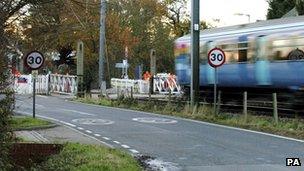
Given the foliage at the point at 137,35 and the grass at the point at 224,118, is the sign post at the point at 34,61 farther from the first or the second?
the foliage at the point at 137,35

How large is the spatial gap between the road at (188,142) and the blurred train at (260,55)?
4.12 m

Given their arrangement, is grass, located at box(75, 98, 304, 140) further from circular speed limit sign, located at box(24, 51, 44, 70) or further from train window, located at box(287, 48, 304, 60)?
circular speed limit sign, located at box(24, 51, 44, 70)

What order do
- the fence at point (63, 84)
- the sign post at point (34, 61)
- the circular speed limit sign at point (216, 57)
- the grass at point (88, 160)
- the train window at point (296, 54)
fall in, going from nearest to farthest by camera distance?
1. the grass at point (88, 160)
2. the sign post at point (34, 61)
3. the train window at point (296, 54)
4. the circular speed limit sign at point (216, 57)
5. the fence at point (63, 84)

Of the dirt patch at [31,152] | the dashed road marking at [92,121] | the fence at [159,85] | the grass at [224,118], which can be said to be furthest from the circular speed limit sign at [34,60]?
the fence at [159,85]

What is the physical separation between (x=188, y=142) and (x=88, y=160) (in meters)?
5.15

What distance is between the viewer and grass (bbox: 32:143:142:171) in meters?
10.8

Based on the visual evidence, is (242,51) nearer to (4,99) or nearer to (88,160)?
(88,160)

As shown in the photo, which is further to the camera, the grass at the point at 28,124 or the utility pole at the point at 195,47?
the utility pole at the point at 195,47

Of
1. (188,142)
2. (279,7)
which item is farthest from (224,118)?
(279,7)

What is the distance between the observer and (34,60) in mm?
21281

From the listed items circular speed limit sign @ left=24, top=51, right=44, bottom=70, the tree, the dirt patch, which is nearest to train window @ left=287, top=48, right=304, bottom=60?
circular speed limit sign @ left=24, top=51, right=44, bottom=70

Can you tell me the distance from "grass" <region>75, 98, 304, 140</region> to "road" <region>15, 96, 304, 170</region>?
2.57 ft

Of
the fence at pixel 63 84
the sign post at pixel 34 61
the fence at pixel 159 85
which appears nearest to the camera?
the sign post at pixel 34 61

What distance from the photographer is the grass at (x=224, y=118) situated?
19.0 metres
